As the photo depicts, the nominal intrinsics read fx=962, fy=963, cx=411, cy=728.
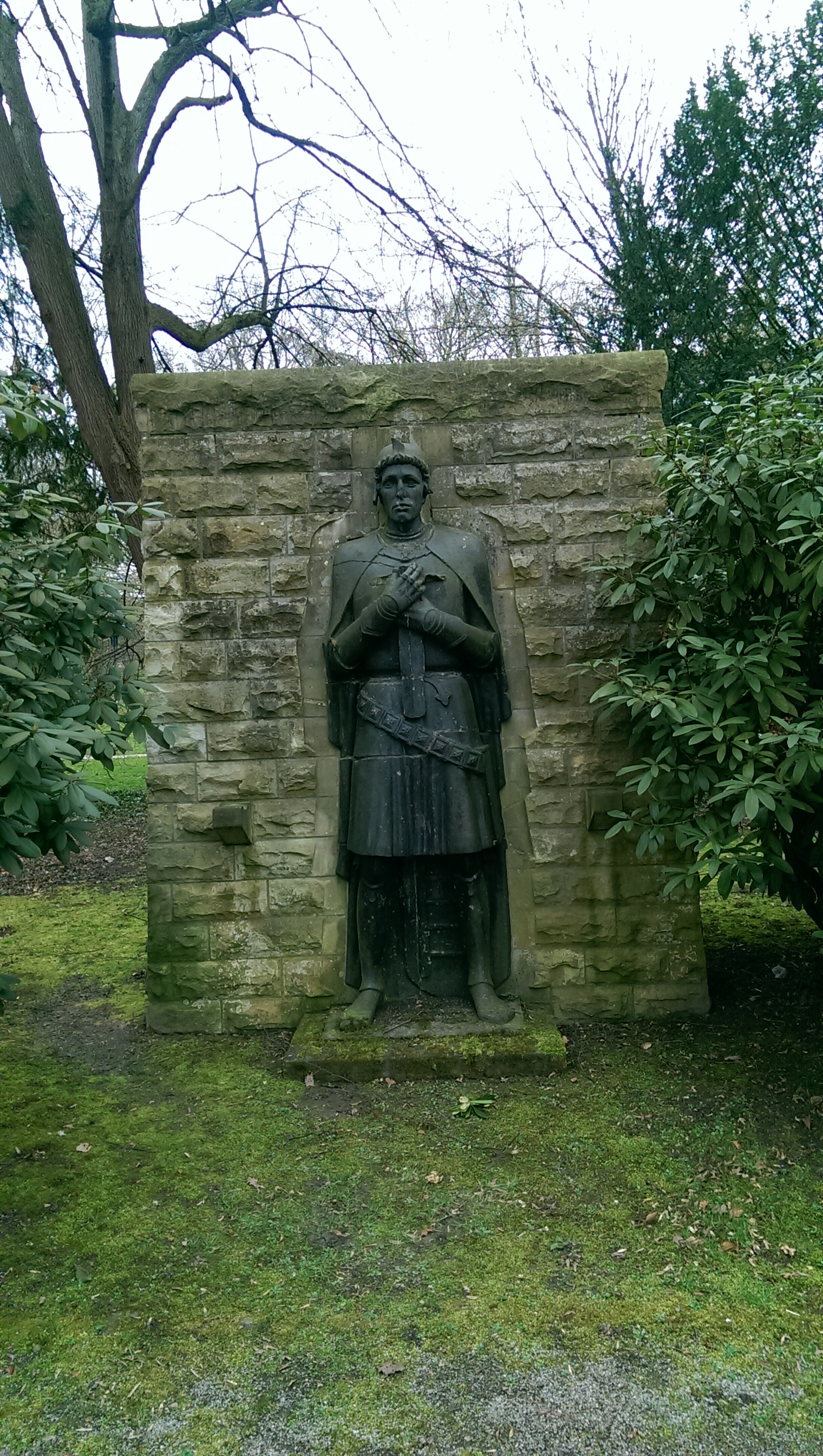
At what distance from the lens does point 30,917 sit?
21.1 ft

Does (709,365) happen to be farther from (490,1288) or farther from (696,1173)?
(490,1288)

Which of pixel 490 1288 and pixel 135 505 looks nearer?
pixel 490 1288

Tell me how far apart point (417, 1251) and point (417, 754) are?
6.09 feet

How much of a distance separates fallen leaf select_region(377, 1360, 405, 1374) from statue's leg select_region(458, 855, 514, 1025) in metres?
1.79

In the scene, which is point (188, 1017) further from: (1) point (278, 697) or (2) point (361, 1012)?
(1) point (278, 697)

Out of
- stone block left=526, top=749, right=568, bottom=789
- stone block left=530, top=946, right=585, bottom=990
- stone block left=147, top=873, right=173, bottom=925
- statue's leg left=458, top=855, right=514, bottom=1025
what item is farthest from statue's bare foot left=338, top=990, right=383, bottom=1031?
stone block left=526, top=749, right=568, bottom=789

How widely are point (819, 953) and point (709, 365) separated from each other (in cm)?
596

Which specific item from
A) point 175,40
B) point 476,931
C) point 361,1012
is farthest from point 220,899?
point 175,40

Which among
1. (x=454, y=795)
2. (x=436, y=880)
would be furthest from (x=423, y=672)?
(x=436, y=880)

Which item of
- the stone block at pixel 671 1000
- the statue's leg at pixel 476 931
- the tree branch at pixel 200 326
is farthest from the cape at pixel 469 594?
the tree branch at pixel 200 326

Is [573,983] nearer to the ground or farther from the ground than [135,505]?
nearer to the ground

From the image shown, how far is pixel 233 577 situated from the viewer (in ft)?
13.7

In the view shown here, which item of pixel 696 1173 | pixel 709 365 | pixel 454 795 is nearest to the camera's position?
pixel 696 1173

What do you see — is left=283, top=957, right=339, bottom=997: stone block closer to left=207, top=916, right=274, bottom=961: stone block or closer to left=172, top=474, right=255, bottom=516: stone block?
left=207, top=916, right=274, bottom=961: stone block
